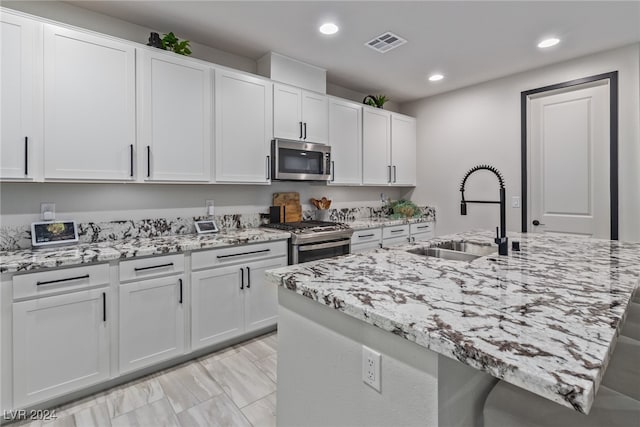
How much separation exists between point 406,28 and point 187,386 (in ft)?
10.6

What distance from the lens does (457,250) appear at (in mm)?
2297

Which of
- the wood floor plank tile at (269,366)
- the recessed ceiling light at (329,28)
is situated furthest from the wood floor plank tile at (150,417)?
the recessed ceiling light at (329,28)

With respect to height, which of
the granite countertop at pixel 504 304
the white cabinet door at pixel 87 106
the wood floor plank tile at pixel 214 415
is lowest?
the wood floor plank tile at pixel 214 415

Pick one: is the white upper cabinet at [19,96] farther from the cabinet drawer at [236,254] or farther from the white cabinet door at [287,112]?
the white cabinet door at [287,112]

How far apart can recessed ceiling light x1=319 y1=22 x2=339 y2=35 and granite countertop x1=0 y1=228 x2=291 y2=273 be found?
1.81 metres

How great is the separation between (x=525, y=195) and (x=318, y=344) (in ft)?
11.8

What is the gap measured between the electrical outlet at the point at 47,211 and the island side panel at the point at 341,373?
6.65ft

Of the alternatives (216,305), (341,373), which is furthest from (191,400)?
(341,373)

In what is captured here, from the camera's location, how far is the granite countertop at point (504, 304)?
0.63m

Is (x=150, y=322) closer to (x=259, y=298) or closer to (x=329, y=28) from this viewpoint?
(x=259, y=298)

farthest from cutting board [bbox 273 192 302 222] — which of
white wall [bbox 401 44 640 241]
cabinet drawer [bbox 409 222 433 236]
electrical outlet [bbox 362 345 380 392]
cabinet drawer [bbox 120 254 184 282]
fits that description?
electrical outlet [bbox 362 345 380 392]

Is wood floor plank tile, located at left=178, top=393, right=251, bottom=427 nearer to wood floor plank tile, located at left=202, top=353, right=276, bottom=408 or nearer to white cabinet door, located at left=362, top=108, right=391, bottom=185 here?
wood floor plank tile, located at left=202, top=353, right=276, bottom=408

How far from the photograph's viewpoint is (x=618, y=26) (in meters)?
2.71

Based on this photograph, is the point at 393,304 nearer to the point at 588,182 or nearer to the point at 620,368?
the point at 620,368
